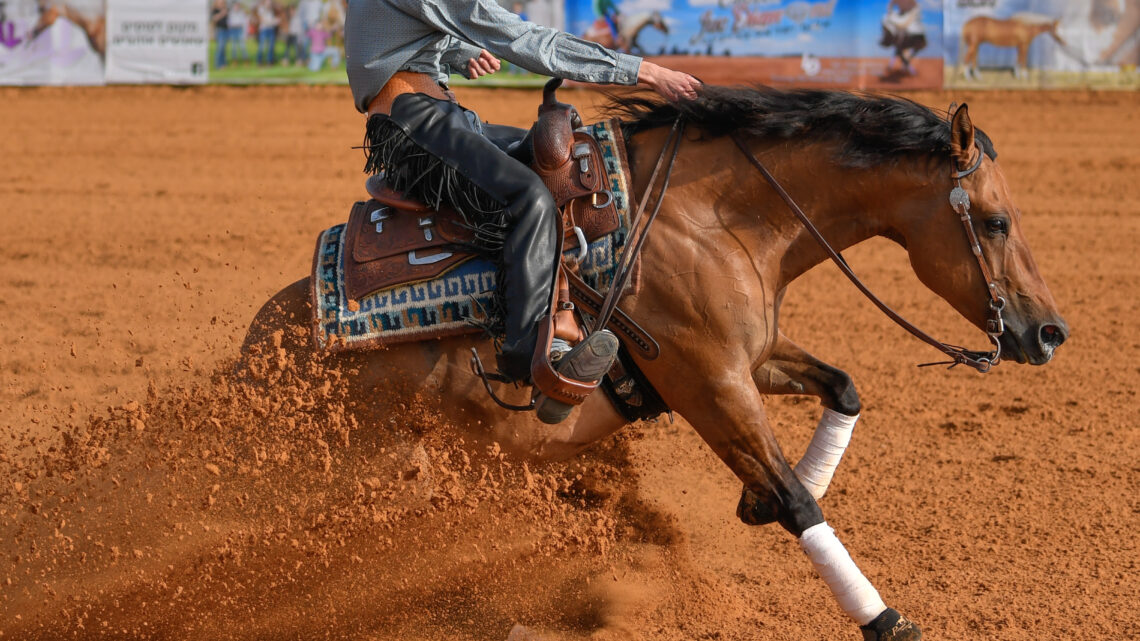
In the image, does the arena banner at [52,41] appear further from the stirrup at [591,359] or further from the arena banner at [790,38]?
the stirrup at [591,359]

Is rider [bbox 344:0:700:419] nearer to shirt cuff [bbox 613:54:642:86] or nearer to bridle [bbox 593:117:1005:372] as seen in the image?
shirt cuff [bbox 613:54:642:86]

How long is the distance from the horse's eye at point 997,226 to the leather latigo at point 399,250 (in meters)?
1.94

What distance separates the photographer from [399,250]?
429cm

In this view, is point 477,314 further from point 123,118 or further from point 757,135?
point 123,118

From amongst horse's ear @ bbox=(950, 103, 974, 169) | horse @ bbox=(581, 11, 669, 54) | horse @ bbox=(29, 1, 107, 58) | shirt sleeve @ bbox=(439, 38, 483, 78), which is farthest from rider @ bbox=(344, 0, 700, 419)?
horse @ bbox=(29, 1, 107, 58)

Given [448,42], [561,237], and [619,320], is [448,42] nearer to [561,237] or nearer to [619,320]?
[561,237]

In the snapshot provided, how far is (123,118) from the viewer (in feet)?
52.1

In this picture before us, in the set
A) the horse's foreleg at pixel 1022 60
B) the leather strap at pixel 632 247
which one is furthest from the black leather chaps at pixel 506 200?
the horse's foreleg at pixel 1022 60

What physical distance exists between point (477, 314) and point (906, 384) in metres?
4.35

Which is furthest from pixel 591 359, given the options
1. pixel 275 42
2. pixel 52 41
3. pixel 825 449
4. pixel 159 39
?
pixel 52 41

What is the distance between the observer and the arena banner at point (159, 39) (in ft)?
56.5

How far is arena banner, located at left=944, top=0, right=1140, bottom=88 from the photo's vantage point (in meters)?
15.7

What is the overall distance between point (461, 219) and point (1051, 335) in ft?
7.37

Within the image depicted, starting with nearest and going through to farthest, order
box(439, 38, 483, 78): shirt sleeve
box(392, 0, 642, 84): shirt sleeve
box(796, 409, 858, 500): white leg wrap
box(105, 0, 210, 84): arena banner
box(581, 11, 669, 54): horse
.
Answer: box(392, 0, 642, 84): shirt sleeve
box(439, 38, 483, 78): shirt sleeve
box(796, 409, 858, 500): white leg wrap
box(581, 11, 669, 54): horse
box(105, 0, 210, 84): arena banner
